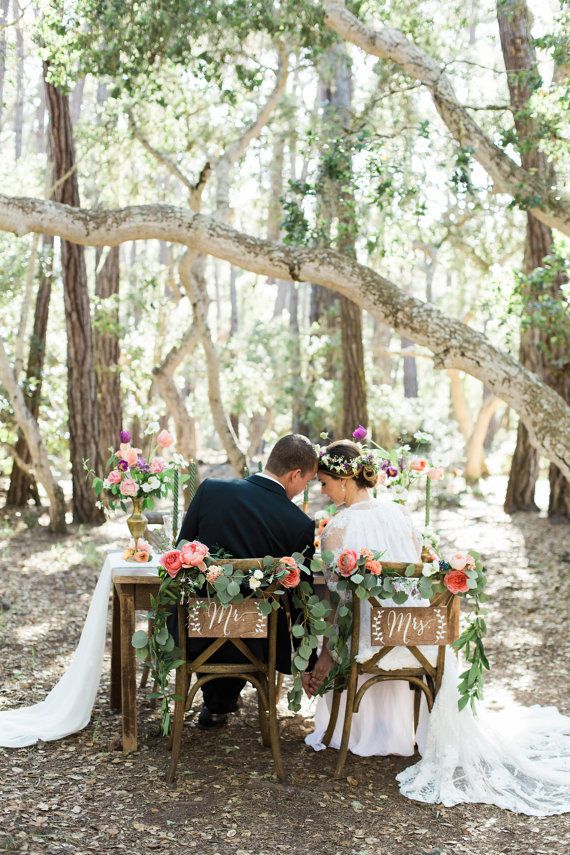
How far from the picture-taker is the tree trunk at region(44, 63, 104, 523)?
12344 millimetres

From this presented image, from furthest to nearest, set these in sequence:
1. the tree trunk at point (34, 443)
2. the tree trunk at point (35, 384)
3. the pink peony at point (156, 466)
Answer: the tree trunk at point (35, 384), the tree trunk at point (34, 443), the pink peony at point (156, 466)

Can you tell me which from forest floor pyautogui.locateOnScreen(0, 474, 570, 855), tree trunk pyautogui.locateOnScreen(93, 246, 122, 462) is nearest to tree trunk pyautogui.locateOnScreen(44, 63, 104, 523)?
tree trunk pyautogui.locateOnScreen(93, 246, 122, 462)

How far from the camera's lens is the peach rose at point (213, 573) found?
4.07 meters

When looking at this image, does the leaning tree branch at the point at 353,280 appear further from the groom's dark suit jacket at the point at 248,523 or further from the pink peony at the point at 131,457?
the groom's dark suit jacket at the point at 248,523

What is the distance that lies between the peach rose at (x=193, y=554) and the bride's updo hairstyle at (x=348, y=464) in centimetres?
84

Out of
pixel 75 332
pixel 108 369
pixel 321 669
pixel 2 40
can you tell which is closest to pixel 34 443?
pixel 75 332

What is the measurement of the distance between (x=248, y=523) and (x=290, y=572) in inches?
16.6

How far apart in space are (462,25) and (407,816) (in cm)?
769

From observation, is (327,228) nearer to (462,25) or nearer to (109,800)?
(462,25)

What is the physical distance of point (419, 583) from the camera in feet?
14.1

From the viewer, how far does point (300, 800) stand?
4.17 meters

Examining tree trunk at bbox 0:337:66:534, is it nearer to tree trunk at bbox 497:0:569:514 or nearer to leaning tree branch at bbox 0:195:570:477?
leaning tree branch at bbox 0:195:570:477

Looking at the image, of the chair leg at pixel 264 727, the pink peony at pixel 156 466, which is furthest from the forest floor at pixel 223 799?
the pink peony at pixel 156 466

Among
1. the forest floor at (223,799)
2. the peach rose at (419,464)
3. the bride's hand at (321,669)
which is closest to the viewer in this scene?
the forest floor at (223,799)
